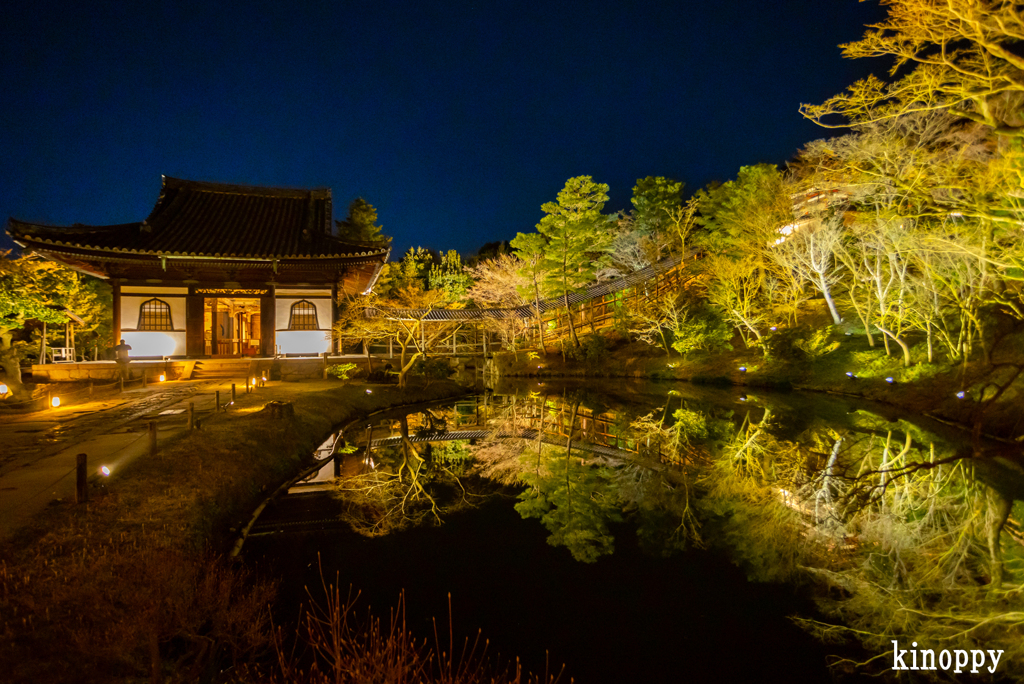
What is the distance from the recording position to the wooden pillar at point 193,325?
62.4ft

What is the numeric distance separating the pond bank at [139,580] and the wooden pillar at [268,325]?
467 inches

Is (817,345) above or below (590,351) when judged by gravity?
above

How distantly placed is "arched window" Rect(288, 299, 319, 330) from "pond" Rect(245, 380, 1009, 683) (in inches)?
353

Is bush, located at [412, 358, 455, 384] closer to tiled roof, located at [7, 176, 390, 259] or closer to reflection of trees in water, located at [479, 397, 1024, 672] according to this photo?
tiled roof, located at [7, 176, 390, 259]

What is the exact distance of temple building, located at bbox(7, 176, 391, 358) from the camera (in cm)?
1738

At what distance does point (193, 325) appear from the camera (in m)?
19.1

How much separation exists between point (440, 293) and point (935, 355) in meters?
24.6

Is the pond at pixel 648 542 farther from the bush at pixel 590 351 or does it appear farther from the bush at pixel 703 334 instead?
the bush at pixel 590 351

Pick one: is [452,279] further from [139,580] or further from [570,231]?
[139,580]

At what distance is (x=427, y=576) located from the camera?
5961 millimetres

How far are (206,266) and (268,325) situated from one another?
3.05 m

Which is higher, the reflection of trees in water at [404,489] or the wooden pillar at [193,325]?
the wooden pillar at [193,325]

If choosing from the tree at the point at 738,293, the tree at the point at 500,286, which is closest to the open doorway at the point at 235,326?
the tree at the point at 500,286
